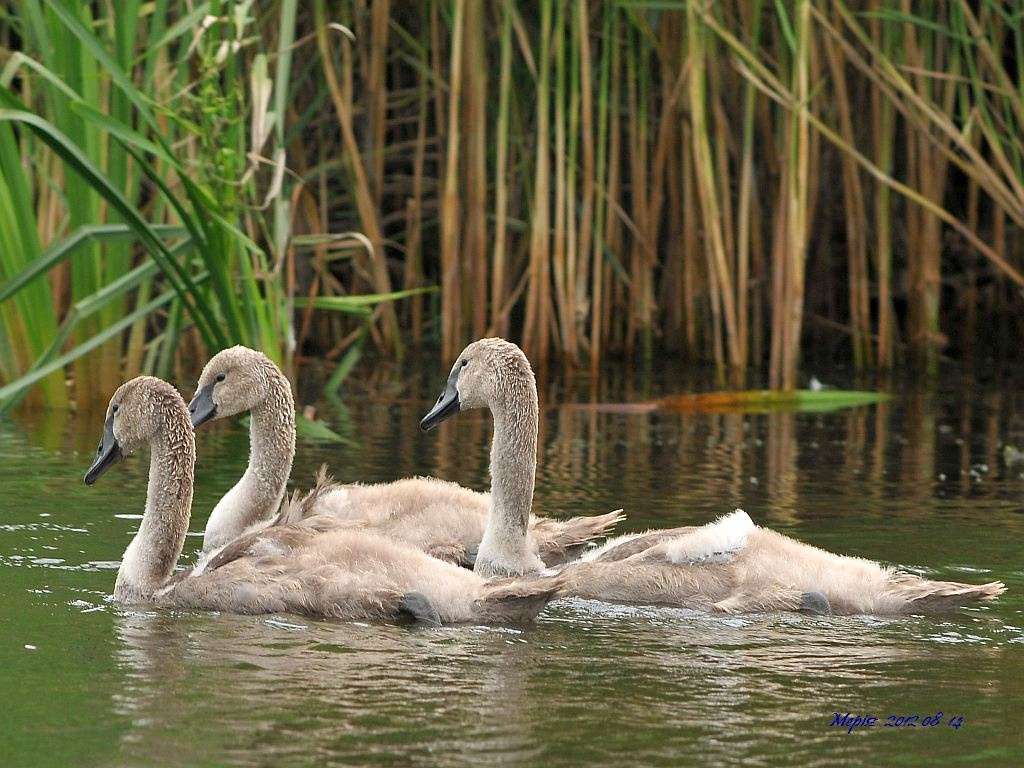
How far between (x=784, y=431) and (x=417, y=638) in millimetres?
5644

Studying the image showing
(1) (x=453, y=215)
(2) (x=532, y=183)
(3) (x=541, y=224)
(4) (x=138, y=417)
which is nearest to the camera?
(4) (x=138, y=417)

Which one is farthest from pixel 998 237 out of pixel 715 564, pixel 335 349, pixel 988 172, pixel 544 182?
pixel 715 564

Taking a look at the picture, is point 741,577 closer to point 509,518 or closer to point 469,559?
point 509,518

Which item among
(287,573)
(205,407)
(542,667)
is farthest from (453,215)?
(542,667)

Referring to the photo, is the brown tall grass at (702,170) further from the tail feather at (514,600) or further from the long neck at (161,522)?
the tail feather at (514,600)

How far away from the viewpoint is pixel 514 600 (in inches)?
208

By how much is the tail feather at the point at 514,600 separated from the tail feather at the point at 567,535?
116 cm

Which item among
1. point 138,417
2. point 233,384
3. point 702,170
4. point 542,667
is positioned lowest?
point 542,667

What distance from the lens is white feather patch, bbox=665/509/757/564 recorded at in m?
5.74

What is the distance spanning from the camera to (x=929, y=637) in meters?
5.31

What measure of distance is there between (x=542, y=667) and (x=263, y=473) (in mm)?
2293

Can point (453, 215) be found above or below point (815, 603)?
above

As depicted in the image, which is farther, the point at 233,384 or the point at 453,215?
the point at 453,215

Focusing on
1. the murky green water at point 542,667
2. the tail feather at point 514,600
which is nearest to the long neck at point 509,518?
the murky green water at point 542,667
